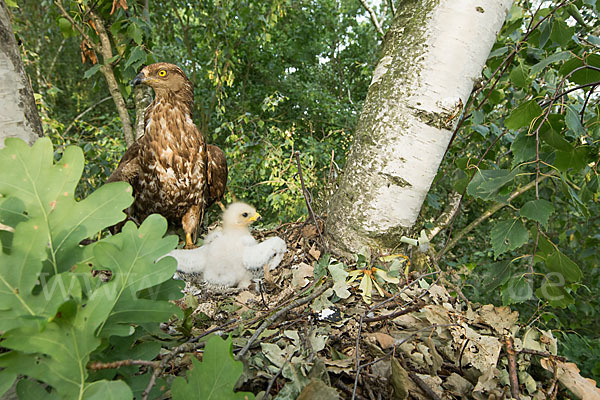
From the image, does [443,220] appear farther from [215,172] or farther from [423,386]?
[215,172]

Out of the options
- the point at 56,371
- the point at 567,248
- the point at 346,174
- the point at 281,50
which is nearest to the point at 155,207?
the point at 346,174

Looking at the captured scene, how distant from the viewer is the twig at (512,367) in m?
0.83

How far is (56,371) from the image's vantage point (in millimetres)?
464

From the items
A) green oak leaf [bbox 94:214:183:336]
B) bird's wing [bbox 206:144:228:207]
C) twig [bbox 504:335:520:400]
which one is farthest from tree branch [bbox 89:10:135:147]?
twig [bbox 504:335:520:400]

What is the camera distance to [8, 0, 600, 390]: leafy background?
1116 millimetres

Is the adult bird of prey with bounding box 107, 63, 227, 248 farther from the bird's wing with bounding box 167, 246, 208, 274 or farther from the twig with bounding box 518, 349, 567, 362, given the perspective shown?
the twig with bounding box 518, 349, 567, 362

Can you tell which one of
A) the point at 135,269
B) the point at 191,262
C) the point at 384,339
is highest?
the point at 135,269

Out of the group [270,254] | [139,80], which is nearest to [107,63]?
[139,80]

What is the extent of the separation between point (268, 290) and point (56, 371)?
1.05m

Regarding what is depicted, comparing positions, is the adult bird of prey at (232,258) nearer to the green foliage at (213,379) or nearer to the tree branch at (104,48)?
the green foliage at (213,379)

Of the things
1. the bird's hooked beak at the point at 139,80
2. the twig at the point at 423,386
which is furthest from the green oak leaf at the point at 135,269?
→ the bird's hooked beak at the point at 139,80

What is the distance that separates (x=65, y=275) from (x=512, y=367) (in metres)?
1.02

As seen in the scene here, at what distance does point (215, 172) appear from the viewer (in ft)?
8.00

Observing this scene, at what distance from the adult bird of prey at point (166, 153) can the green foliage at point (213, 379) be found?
1.72 meters
